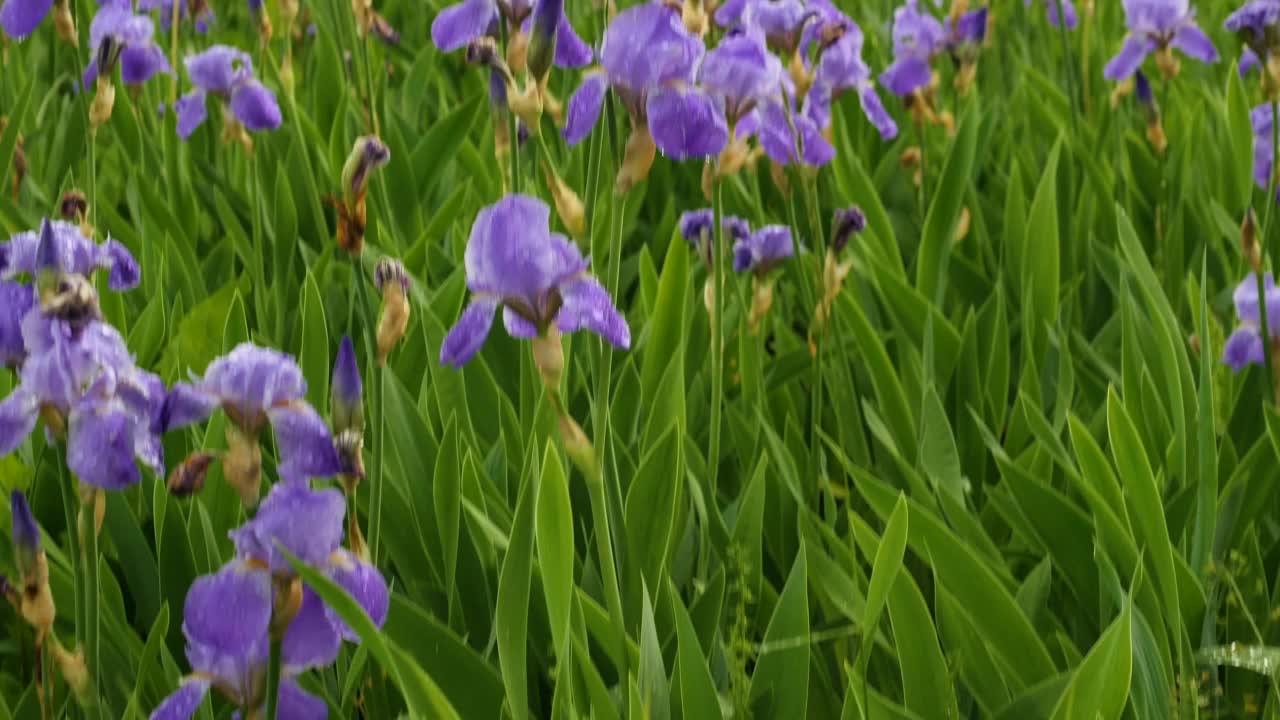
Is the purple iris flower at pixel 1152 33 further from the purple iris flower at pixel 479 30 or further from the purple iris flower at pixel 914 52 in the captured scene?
the purple iris flower at pixel 479 30

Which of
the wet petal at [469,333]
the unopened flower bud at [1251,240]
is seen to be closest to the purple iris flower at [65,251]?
the wet petal at [469,333]

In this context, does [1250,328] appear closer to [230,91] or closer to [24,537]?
[24,537]

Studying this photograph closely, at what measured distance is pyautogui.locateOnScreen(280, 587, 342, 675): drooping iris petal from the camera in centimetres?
83

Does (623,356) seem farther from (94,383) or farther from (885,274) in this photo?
(94,383)

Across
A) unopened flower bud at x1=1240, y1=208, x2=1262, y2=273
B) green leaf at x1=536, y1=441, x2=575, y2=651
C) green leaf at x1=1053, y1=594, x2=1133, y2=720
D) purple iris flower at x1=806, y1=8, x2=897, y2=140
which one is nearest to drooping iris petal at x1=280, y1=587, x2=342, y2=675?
green leaf at x1=536, y1=441, x2=575, y2=651

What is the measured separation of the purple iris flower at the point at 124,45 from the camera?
166cm

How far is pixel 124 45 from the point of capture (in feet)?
6.58

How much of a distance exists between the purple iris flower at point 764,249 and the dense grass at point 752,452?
0.06m

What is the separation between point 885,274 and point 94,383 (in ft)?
3.84

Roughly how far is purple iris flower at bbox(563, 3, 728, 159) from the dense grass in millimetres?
69

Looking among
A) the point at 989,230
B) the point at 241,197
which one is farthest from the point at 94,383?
the point at 989,230

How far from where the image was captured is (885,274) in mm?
1809

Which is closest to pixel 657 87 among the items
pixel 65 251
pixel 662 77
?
pixel 662 77

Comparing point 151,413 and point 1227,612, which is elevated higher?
point 151,413
